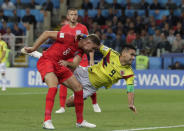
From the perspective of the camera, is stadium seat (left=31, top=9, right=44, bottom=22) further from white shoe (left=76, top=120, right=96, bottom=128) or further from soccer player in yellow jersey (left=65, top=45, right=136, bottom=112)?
white shoe (left=76, top=120, right=96, bottom=128)

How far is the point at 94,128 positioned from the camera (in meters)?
9.30

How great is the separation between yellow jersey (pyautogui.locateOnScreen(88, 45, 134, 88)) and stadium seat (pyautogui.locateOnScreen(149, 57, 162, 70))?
11563mm

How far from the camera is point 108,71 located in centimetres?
1128

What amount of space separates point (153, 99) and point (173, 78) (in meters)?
5.22

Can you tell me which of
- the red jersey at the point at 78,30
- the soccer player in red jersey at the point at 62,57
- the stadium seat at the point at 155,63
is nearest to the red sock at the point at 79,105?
the soccer player in red jersey at the point at 62,57

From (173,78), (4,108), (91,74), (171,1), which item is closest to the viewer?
(91,74)

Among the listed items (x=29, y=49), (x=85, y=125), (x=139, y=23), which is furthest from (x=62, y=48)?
(x=139, y=23)

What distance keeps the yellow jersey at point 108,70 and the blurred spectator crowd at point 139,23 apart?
38.2ft

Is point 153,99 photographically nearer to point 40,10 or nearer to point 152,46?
point 152,46

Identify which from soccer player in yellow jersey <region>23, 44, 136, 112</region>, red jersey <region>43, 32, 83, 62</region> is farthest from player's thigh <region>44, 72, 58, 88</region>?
soccer player in yellow jersey <region>23, 44, 136, 112</region>

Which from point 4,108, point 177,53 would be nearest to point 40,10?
point 177,53

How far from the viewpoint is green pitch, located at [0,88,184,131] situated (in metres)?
9.66

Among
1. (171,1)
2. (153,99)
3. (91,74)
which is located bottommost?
(153,99)

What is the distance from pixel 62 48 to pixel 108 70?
2.06 m
